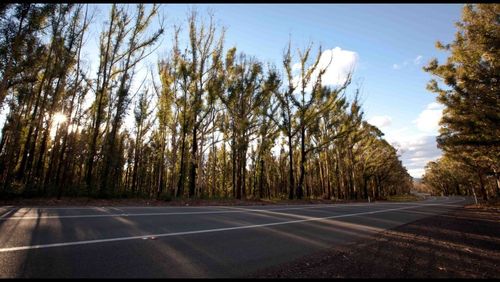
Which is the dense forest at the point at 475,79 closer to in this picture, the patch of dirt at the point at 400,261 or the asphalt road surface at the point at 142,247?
the patch of dirt at the point at 400,261

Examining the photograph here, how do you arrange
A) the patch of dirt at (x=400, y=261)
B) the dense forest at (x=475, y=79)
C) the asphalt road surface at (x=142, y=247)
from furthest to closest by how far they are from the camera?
the dense forest at (x=475, y=79), the patch of dirt at (x=400, y=261), the asphalt road surface at (x=142, y=247)

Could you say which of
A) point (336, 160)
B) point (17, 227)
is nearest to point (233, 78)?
point (17, 227)

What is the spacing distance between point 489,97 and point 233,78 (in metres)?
18.4

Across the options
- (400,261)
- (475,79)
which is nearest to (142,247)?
(400,261)

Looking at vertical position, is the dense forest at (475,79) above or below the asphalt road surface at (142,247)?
above

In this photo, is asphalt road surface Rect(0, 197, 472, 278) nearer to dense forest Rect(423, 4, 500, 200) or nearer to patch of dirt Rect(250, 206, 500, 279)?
patch of dirt Rect(250, 206, 500, 279)

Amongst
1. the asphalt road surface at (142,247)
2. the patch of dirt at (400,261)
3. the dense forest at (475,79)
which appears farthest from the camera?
the dense forest at (475,79)

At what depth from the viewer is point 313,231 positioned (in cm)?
719

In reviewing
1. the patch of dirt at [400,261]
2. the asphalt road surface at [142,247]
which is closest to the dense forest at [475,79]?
the patch of dirt at [400,261]

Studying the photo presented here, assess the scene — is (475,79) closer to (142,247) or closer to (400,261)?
(400,261)

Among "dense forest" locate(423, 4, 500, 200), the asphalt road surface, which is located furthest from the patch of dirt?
"dense forest" locate(423, 4, 500, 200)

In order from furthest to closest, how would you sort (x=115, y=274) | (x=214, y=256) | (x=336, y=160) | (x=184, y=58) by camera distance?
1. (x=336, y=160)
2. (x=184, y=58)
3. (x=214, y=256)
4. (x=115, y=274)

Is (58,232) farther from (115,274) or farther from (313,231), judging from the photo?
(313,231)

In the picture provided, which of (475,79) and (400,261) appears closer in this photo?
(400,261)
